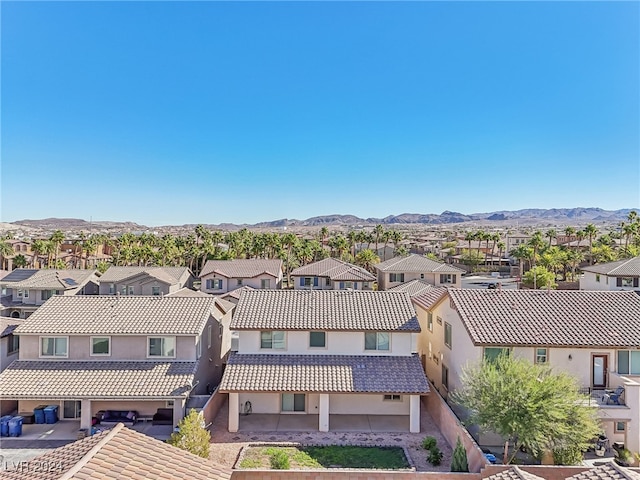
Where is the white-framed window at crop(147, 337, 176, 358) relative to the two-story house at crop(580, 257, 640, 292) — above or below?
below

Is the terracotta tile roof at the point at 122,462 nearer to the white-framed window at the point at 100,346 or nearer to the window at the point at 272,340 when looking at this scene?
the window at the point at 272,340

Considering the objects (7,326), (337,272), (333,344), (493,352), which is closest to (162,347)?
(333,344)

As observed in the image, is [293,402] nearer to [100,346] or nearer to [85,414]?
[85,414]

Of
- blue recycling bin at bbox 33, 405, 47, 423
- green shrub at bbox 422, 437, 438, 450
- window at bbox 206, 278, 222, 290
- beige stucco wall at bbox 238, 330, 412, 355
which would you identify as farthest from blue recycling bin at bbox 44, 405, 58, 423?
window at bbox 206, 278, 222, 290

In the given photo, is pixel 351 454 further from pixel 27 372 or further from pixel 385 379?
pixel 27 372

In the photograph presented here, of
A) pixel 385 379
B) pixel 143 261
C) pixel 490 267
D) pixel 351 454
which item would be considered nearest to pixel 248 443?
pixel 351 454

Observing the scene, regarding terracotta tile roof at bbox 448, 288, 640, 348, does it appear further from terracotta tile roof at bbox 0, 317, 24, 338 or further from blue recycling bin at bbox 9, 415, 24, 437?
terracotta tile roof at bbox 0, 317, 24, 338

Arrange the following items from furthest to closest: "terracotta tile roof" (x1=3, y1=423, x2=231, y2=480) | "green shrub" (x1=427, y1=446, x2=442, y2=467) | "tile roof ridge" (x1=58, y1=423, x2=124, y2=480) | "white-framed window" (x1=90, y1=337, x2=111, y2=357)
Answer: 1. "white-framed window" (x1=90, y1=337, x2=111, y2=357)
2. "green shrub" (x1=427, y1=446, x2=442, y2=467)
3. "terracotta tile roof" (x1=3, y1=423, x2=231, y2=480)
4. "tile roof ridge" (x1=58, y1=423, x2=124, y2=480)
